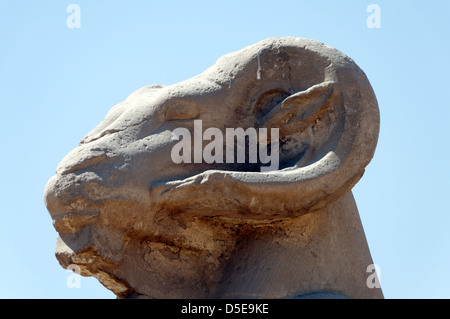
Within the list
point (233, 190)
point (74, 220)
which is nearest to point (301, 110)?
point (233, 190)

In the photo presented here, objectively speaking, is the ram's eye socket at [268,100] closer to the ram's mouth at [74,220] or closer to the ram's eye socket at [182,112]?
the ram's eye socket at [182,112]

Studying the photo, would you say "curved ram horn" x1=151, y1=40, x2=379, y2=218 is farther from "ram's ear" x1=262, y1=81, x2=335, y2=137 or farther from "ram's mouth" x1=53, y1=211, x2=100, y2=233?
"ram's mouth" x1=53, y1=211, x2=100, y2=233

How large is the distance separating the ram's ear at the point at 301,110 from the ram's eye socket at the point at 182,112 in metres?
0.45

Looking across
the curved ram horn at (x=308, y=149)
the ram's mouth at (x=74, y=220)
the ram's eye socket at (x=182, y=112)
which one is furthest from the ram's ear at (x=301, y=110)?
the ram's mouth at (x=74, y=220)

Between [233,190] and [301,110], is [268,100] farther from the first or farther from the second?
[233,190]

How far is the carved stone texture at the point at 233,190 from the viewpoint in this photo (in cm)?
548

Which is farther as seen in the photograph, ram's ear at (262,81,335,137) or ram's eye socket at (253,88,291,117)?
ram's eye socket at (253,88,291,117)

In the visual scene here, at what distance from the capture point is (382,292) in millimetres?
5996

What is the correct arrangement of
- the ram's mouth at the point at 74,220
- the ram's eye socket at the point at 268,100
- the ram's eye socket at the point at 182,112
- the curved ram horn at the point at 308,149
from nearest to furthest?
the ram's mouth at the point at 74,220 → the curved ram horn at the point at 308,149 → the ram's eye socket at the point at 182,112 → the ram's eye socket at the point at 268,100

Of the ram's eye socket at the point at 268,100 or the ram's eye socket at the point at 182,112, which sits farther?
the ram's eye socket at the point at 268,100

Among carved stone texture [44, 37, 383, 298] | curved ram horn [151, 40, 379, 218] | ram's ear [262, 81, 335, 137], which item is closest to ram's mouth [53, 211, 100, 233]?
carved stone texture [44, 37, 383, 298]

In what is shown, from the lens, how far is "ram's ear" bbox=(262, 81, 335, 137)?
5773 mm

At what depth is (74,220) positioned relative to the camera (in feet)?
17.7
